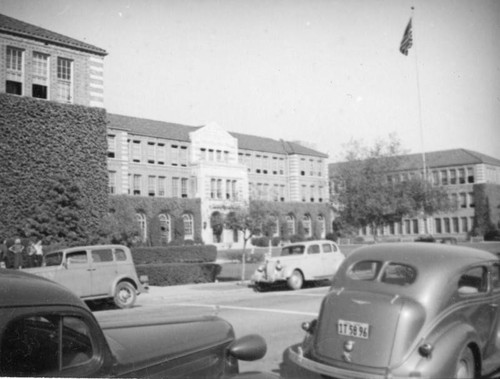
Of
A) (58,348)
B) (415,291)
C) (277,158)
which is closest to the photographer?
(58,348)

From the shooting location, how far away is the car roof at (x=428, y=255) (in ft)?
15.4

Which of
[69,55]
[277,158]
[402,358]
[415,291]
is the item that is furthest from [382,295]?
[277,158]

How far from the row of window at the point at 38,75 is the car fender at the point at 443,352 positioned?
814 inches

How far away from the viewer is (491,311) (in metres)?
4.95

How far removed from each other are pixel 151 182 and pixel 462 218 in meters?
29.4

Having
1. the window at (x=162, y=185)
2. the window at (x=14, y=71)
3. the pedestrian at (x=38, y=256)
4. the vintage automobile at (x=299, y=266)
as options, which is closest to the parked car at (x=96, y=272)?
the vintage automobile at (x=299, y=266)

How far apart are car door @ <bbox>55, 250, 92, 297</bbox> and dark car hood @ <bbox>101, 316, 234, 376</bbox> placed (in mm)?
9975

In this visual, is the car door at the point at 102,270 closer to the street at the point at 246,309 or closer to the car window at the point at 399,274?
the street at the point at 246,309

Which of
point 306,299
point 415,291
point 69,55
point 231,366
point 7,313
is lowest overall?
point 306,299

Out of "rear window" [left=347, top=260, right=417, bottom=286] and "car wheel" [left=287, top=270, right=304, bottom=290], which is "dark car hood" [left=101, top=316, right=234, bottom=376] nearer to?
"rear window" [left=347, top=260, right=417, bottom=286]

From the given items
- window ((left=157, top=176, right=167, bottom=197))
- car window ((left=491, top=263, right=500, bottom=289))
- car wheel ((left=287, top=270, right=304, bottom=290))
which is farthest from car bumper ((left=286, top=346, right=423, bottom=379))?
window ((left=157, top=176, right=167, bottom=197))

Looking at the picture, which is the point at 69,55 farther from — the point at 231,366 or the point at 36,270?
the point at 231,366

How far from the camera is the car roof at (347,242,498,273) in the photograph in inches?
185

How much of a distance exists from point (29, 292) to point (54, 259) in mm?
11636
